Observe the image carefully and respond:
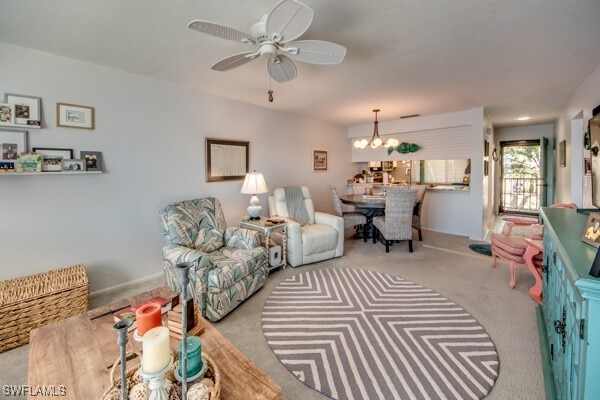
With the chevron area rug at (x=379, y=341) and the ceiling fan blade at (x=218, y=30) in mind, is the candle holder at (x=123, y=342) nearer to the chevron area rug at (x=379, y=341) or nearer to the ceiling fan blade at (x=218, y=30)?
→ the chevron area rug at (x=379, y=341)

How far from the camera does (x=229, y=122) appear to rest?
12.6 ft

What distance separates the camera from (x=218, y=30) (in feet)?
5.05

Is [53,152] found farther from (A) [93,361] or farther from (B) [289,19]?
(B) [289,19]

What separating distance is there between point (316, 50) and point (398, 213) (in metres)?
2.75

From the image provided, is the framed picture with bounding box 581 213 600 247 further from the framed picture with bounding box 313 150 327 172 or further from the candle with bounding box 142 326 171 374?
the framed picture with bounding box 313 150 327 172

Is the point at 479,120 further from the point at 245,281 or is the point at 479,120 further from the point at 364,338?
the point at 245,281

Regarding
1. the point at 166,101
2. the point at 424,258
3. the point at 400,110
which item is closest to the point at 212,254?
the point at 166,101

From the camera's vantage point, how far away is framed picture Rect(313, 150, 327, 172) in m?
5.46

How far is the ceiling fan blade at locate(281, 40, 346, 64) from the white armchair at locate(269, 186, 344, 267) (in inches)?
80.7

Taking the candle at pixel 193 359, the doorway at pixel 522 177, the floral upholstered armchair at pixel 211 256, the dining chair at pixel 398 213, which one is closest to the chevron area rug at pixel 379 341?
the floral upholstered armchair at pixel 211 256

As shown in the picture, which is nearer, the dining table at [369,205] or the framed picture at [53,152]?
the framed picture at [53,152]

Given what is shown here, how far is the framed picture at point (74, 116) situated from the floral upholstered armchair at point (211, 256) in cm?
111

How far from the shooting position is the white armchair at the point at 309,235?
3.43 metres

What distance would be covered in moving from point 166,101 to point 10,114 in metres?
1.33
